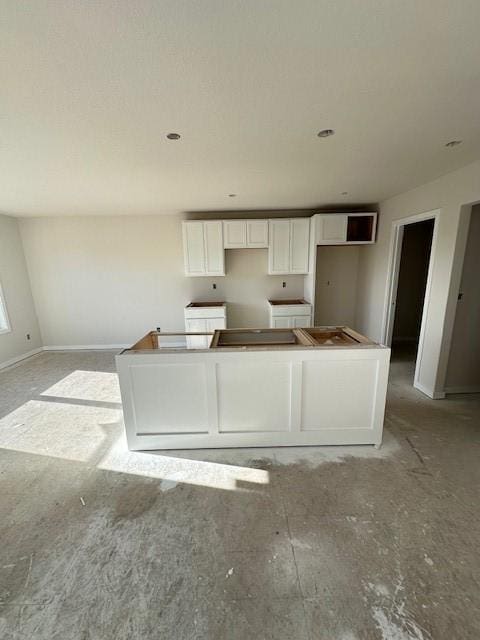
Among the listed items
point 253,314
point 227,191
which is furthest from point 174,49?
point 253,314

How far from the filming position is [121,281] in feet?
15.4

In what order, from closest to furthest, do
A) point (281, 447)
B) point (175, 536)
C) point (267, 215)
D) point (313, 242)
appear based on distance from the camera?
point (175, 536) < point (281, 447) < point (313, 242) < point (267, 215)

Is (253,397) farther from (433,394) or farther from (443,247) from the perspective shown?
(443,247)

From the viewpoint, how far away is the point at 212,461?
200 centimetres

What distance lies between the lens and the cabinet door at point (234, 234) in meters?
4.17

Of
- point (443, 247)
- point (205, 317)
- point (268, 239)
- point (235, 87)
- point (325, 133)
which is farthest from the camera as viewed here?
point (205, 317)

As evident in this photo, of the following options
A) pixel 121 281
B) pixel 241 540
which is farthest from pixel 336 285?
pixel 241 540

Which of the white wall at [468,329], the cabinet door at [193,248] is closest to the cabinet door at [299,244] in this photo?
the cabinet door at [193,248]

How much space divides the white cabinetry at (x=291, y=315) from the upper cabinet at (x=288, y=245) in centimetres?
60

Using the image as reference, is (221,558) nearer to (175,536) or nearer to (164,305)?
(175,536)

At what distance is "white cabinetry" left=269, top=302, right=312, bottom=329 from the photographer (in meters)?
4.33

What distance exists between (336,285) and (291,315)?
1.17 meters

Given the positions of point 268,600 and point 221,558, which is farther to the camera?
point 221,558

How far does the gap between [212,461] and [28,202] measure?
412 centimetres
